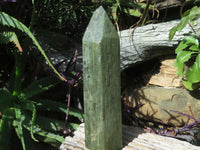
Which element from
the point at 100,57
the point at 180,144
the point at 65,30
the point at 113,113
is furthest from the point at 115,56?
the point at 65,30

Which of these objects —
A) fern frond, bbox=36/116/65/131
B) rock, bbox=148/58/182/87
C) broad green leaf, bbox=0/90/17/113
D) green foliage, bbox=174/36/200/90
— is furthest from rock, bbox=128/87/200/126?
broad green leaf, bbox=0/90/17/113

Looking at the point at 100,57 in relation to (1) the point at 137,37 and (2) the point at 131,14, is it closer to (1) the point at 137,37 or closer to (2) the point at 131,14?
(1) the point at 137,37

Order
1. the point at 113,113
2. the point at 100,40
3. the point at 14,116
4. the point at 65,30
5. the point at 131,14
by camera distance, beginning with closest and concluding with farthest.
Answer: the point at 100,40, the point at 113,113, the point at 14,116, the point at 131,14, the point at 65,30

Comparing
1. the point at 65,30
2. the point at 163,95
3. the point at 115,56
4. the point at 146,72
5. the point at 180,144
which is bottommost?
the point at 180,144

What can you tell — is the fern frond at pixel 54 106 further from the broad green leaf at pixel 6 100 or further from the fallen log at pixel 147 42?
the fallen log at pixel 147 42

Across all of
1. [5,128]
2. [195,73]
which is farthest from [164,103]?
[5,128]

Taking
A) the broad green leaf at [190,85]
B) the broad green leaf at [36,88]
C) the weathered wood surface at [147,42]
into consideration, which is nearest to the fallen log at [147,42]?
the weathered wood surface at [147,42]
